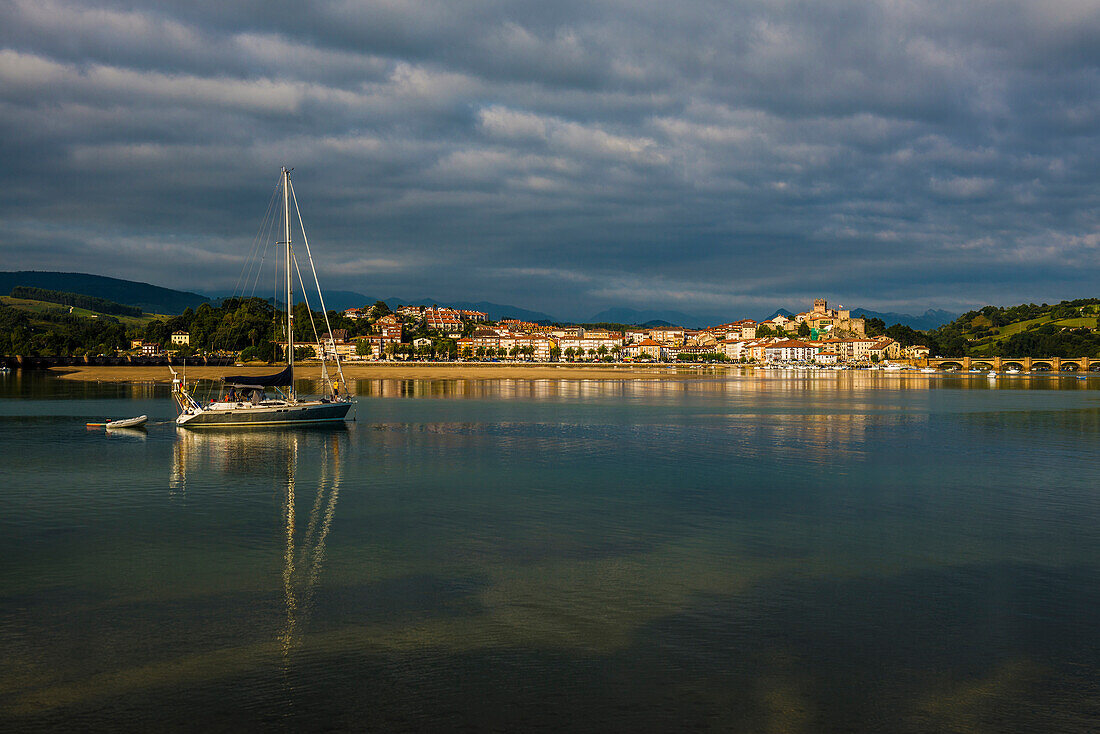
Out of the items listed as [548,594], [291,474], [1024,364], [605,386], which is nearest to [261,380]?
[291,474]

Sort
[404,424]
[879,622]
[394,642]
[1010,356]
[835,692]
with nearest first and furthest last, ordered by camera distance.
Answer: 1. [835,692]
2. [394,642]
3. [879,622]
4. [404,424]
5. [1010,356]

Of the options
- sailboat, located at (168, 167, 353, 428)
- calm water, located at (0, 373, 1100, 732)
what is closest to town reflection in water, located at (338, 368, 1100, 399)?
sailboat, located at (168, 167, 353, 428)

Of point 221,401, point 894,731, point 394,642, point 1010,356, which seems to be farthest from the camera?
point 1010,356

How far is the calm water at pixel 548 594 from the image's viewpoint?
8211mm

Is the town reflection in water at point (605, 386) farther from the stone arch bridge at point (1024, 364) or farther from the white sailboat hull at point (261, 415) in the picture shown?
the stone arch bridge at point (1024, 364)

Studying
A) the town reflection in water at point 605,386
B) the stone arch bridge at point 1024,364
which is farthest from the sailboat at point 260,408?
the stone arch bridge at point 1024,364

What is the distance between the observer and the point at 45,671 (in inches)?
346

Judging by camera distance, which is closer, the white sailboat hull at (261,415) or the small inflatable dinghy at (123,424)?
the white sailboat hull at (261,415)

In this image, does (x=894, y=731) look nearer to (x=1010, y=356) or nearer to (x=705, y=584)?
(x=705, y=584)

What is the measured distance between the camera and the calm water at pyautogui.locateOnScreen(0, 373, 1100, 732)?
8211 mm

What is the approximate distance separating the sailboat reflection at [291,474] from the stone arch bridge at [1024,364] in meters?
172

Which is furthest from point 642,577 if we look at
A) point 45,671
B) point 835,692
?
point 45,671

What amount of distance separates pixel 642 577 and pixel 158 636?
681 centimetres

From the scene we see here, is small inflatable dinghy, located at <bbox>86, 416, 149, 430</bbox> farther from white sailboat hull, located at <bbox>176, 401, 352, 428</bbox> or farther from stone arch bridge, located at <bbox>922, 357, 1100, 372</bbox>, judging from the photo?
stone arch bridge, located at <bbox>922, 357, 1100, 372</bbox>
